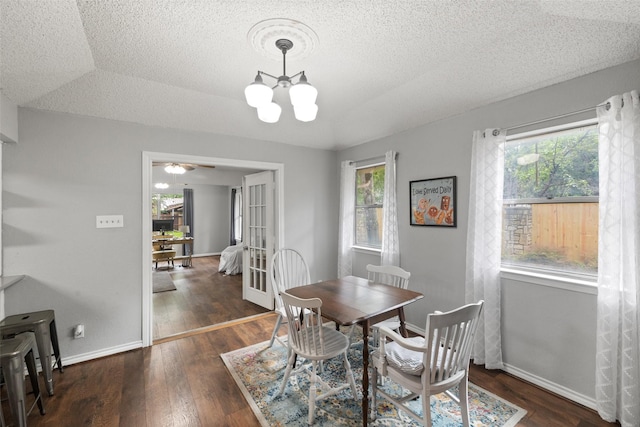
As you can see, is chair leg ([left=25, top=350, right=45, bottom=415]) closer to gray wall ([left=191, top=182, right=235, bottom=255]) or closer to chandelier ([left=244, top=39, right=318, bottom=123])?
chandelier ([left=244, top=39, right=318, bottom=123])

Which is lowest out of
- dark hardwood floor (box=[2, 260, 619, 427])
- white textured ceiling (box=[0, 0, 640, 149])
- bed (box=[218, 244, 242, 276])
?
dark hardwood floor (box=[2, 260, 619, 427])

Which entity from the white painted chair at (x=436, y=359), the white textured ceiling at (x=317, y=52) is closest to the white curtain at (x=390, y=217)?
the white textured ceiling at (x=317, y=52)

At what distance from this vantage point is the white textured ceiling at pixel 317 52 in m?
1.58

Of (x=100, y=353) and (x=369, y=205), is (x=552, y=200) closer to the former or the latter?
(x=369, y=205)

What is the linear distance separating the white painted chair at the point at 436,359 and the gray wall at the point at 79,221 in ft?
8.67

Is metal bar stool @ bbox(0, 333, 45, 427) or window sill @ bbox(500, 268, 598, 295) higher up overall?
window sill @ bbox(500, 268, 598, 295)

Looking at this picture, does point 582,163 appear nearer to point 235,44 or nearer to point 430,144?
point 430,144

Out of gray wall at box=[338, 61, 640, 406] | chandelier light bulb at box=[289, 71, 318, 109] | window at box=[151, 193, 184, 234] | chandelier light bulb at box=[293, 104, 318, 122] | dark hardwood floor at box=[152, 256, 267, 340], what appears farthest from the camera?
window at box=[151, 193, 184, 234]

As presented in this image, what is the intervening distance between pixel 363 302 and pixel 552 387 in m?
1.64

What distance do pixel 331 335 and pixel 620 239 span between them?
81.1 inches

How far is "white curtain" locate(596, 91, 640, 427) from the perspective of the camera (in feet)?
5.66

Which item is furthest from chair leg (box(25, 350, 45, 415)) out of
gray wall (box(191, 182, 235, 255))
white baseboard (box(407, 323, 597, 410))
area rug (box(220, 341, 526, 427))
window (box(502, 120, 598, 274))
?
gray wall (box(191, 182, 235, 255))

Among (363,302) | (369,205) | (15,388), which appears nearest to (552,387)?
(363,302)

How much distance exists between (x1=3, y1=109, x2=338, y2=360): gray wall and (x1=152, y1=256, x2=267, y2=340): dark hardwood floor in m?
0.68
